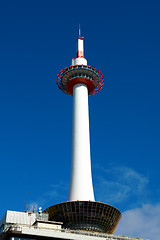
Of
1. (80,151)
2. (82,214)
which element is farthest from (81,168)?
(82,214)

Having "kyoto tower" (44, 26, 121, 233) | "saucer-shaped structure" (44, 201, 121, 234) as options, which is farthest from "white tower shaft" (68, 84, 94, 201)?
"saucer-shaped structure" (44, 201, 121, 234)

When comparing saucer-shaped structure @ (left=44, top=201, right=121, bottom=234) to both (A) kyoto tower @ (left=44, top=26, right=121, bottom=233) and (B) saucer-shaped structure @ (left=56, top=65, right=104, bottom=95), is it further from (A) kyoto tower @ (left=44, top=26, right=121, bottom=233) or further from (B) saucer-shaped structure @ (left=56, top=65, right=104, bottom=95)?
(B) saucer-shaped structure @ (left=56, top=65, right=104, bottom=95)

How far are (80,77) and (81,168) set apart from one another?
27.8m

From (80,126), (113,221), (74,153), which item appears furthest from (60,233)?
(80,126)

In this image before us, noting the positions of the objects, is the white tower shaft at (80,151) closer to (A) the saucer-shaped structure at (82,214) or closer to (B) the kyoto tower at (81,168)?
(B) the kyoto tower at (81,168)

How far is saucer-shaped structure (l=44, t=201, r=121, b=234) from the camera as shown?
76.4m

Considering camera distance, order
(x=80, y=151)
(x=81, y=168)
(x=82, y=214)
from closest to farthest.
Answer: (x=82, y=214)
(x=81, y=168)
(x=80, y=151)

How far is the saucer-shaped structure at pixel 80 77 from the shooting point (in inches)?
4077

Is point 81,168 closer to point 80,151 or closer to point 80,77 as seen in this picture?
point 80,151

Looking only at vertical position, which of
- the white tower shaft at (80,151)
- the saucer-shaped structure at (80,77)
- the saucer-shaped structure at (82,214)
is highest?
the saucer-shaped structure at (80,77)

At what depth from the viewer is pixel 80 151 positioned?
303ft

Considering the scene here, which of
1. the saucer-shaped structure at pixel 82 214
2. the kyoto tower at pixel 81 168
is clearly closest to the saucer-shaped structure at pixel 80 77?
the kyoto tower at pixel 81 168

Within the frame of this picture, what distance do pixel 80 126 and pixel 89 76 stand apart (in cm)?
1706

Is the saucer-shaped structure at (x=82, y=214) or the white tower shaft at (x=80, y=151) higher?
the white tower shaft at (x=80, y=151)
